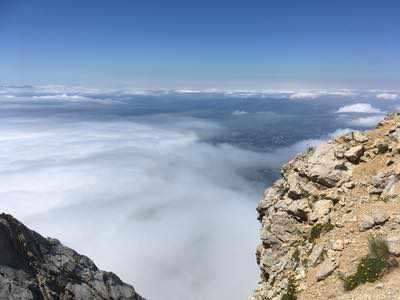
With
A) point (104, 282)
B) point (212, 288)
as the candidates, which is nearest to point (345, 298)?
point (104, 282)

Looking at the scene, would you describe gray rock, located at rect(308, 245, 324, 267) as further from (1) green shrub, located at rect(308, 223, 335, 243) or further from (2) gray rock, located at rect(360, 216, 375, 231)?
(2) gray rock, located at rect(360, 216, 375, 231)

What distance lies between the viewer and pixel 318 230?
17031 millimetres

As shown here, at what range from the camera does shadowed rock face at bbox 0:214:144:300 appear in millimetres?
29359

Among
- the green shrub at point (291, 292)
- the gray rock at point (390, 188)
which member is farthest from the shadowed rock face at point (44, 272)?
the gray rock at point (390, 188)

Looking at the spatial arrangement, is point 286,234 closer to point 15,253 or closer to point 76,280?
point 15,253

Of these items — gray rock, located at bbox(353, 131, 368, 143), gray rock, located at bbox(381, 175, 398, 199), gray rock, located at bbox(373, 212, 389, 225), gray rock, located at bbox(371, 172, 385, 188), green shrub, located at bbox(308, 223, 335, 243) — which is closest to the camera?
gray rock, located at bbox(373, 212, 389, 225)

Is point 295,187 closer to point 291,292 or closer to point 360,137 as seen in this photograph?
point 360,137

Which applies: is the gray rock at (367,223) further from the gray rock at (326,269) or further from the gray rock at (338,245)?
the gray rock at (326,269)

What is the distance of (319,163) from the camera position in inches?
760

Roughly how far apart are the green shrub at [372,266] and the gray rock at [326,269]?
0.68m

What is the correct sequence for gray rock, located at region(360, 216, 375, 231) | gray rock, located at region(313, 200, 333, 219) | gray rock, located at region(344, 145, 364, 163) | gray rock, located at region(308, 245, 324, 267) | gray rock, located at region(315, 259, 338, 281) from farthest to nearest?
1. gray rock, located at region(344, 145, 364, 163)
2. gray rock, located at region(313, 200, 333, 219)
3. gray rock, located at region(308, 245, 324, 267)
4. gray rock, located at region(360, 216, 375, 231)
5. gray rock, located at region(315, 259, 338, 281)

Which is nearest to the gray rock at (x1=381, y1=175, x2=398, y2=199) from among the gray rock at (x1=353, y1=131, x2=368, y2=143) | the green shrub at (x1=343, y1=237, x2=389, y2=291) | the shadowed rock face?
the green shrub at (x1=343, y1=237, x2=389, y2=291)

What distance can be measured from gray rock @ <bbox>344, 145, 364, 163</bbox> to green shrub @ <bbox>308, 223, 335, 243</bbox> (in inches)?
144

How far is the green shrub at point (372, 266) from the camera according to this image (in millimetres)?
13844
